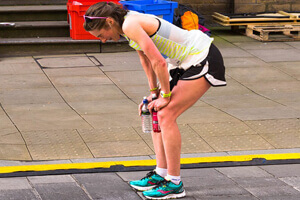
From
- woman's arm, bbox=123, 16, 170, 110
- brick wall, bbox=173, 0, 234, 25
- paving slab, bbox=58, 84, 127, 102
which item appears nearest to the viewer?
woman's arm, bbox=123, 16, 170, 110

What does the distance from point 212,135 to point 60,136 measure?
175 cm

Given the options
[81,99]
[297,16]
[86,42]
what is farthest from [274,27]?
[81,99]

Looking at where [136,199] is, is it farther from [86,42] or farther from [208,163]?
[86,42]

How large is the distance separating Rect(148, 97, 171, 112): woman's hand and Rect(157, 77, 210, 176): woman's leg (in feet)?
0.09

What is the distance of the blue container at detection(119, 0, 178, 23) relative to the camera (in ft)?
36.4

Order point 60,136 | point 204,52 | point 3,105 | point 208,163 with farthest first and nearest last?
point 3,105, point 60,136, point 208,163, point 204,52

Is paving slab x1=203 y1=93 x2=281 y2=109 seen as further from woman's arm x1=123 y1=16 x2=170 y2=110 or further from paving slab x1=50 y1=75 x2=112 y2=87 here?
woman's arm x1=123 y1=16 x2=170 y2=110

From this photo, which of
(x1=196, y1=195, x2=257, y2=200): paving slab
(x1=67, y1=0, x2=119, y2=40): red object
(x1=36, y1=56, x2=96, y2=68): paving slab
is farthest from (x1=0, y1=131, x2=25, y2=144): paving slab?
(x1=67, y1=0, x2=119, y2=40): red object

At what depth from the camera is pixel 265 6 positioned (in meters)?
14.8

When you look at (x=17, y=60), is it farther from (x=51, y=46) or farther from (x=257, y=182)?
(x=257, y=182)

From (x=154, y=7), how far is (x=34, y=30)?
8.55ft

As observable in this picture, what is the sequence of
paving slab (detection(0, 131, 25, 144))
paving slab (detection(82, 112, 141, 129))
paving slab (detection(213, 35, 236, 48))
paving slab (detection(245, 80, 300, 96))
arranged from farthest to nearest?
paving slab (detection(213, 35, 236, 48)), paving slab (detection(245, 80, 300, 96)), paving slab (detection(82, 112, 141, 129)), paving slab (detection(0, 131, 25, 144))

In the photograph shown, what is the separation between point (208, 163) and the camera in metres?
6.14

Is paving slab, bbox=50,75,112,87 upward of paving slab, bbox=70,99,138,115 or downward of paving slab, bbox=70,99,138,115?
downward
